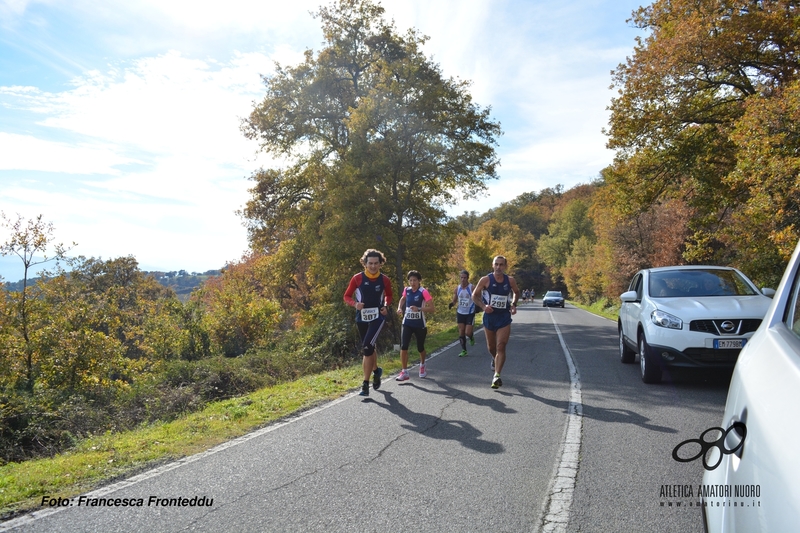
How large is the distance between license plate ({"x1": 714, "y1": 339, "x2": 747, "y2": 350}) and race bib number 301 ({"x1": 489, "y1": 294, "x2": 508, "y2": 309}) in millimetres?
2813

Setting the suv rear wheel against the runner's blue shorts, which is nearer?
the suv rear wheel

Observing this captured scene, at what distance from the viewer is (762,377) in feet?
5.71

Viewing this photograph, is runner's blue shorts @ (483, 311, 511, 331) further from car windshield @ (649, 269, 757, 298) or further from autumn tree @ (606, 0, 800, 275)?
autumn tree @ (606, 0, 800, 275)

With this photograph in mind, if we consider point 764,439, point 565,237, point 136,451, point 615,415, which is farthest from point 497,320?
point 565,237

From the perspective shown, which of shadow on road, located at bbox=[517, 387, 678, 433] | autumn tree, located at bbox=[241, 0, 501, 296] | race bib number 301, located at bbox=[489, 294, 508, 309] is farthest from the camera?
autumn tree, located at bbox=[241, 0, 501, 296]

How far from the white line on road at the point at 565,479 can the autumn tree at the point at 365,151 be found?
14.5 meters

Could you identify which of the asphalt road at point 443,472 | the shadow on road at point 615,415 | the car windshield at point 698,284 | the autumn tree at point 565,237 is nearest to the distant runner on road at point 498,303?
the asphalt road at point 443,472

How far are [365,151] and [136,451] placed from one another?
1612 centimetres

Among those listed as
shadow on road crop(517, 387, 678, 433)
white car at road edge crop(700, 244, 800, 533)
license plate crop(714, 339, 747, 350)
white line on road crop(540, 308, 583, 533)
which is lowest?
shadow on road crop(517, 387, 678, 433)

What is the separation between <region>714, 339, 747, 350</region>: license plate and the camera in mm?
7137

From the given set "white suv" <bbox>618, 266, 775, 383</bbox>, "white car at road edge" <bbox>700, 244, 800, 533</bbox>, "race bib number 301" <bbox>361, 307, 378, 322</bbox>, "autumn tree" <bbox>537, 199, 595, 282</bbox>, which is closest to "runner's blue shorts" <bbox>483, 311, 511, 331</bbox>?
"race bib number 301" <bbox>361, 307, 378, 322</bbox>

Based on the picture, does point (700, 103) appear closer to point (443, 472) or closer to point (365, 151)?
point (365, 151)

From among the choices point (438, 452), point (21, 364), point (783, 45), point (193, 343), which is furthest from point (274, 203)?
point (438, 452)

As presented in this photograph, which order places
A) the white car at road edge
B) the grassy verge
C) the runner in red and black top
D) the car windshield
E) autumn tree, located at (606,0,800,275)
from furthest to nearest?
autumn tree, located at (606,0,800,275) → the car windshield → the runner in red and black top → the grassy verge → the white car at road edge
